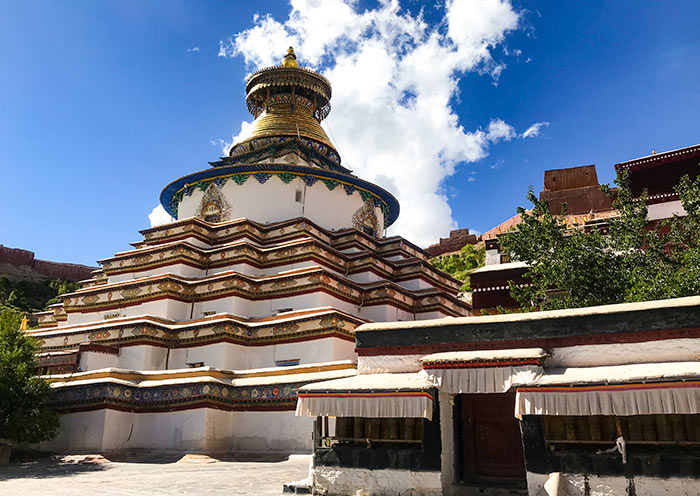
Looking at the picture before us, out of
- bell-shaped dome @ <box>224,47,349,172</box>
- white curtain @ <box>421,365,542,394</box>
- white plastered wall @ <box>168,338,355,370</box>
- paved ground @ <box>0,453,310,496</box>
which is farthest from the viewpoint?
bell-shaped dome @ <box>224,47,349,172</box>

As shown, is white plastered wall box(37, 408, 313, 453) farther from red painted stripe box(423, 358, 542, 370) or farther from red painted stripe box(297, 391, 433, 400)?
red painted stripe box(423, 358, 542, 370)

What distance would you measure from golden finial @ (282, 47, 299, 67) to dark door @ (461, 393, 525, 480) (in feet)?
67.3

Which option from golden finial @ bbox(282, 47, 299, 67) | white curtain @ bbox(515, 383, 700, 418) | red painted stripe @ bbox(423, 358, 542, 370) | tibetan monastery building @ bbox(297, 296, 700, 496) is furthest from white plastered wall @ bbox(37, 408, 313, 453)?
golden finial @ bbox(282, 47, 299, 67)

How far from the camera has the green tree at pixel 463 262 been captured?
43625 millimetres

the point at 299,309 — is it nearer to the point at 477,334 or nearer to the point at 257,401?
the point at 257,401

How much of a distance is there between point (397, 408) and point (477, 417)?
1629 millimetres

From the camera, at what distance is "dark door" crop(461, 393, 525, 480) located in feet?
27.7

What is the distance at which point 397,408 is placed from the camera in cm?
781

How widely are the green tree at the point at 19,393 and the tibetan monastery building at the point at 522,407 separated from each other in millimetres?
6898

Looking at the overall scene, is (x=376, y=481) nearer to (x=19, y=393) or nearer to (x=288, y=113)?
(x=19, y=393)

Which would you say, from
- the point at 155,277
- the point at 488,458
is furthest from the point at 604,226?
the point at 155,277

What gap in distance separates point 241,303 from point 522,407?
10888 millimetres

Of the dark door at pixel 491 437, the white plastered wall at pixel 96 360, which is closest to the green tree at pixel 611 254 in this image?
the dark door at pixel 491 437

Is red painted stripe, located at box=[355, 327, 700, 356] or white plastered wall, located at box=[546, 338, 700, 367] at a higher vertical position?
red painted stripe, located at box=[355, 327, 700, 356]
